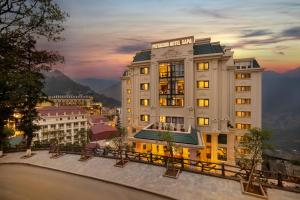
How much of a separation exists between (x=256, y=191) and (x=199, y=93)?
24.6m

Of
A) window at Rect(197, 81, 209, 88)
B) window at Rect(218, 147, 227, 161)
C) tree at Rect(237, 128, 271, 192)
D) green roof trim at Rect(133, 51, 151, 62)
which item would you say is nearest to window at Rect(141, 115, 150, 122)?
green roof trim at Rect(133, 51, 151, 62)

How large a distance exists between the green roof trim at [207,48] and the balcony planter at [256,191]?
2542 cm

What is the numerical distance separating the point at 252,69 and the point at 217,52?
958 cm

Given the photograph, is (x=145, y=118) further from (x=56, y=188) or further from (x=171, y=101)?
(x=56, y=188)

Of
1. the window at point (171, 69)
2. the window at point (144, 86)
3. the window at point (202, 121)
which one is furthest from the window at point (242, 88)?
the window at point (144, 86)

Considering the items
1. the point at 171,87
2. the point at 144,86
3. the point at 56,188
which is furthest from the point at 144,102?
the point at 56,188

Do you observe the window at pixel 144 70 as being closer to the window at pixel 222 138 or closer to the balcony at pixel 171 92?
the balcony at pixel 171 92

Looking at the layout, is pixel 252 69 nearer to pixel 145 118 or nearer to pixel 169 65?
pixel 169 65

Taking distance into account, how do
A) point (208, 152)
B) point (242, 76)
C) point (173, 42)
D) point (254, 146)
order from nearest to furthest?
point (254, 146)
point (208, 152)
point (173, 42)
point (242, 76)

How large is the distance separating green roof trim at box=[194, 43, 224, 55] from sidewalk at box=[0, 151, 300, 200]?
81.1ft

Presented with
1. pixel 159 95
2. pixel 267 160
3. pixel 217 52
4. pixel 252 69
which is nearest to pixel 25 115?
pixel 159 95

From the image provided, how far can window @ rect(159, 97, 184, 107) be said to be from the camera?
37.3 metres

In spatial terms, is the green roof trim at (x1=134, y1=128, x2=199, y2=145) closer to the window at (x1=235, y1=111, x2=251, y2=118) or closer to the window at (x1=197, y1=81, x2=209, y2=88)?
the window at (x1=197, y1=81, x2=209, y2=88)

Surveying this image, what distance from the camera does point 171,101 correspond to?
37.9 m
